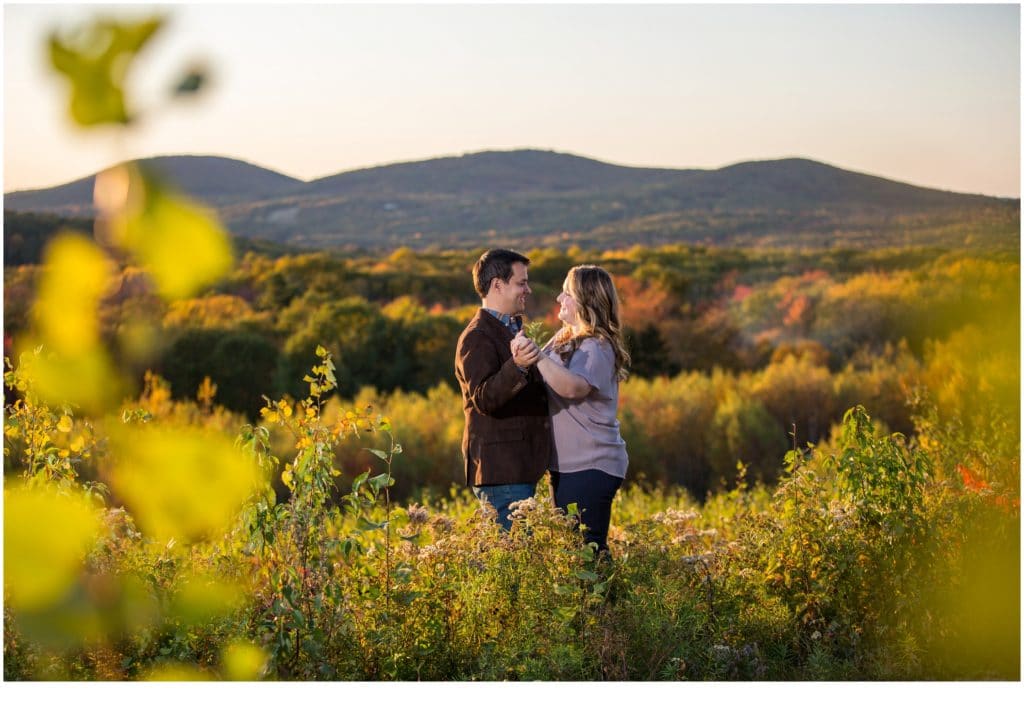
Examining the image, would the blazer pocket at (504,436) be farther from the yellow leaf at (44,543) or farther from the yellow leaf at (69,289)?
the yellow leaf at (69,289)

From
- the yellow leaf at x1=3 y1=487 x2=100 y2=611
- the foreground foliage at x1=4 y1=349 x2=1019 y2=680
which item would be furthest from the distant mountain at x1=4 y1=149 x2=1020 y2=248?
the yellow leaf at x1=3 y1=487 x2=100 y2=611

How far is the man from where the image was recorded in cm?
363

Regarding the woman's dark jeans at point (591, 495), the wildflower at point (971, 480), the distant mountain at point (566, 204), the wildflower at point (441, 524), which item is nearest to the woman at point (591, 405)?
the woman's dark jeans at point (591, 495)

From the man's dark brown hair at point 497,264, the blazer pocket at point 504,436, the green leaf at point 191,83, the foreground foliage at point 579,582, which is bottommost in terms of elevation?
the foreground foliage at point 579,582

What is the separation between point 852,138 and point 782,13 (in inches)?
344

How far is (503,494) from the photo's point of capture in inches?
147

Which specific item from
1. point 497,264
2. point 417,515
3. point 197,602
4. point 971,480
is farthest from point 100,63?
point 971,480

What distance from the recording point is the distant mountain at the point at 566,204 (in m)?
43.3

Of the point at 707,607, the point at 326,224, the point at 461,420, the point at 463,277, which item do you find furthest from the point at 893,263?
the point at 326,224

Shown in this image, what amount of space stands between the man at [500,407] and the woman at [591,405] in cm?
8

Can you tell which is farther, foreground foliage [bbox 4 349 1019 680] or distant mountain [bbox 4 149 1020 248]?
distant mountain [bbox 4 149 1020 248]

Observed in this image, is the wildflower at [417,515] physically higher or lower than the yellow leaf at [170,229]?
lower

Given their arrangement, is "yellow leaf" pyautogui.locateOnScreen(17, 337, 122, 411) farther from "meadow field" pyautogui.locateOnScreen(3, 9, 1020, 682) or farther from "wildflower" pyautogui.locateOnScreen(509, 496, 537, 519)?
"wildflower" pyautogui.locateOnScreen(509, 496, 537, 519)

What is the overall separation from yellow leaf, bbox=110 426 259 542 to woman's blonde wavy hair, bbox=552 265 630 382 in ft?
9.41
